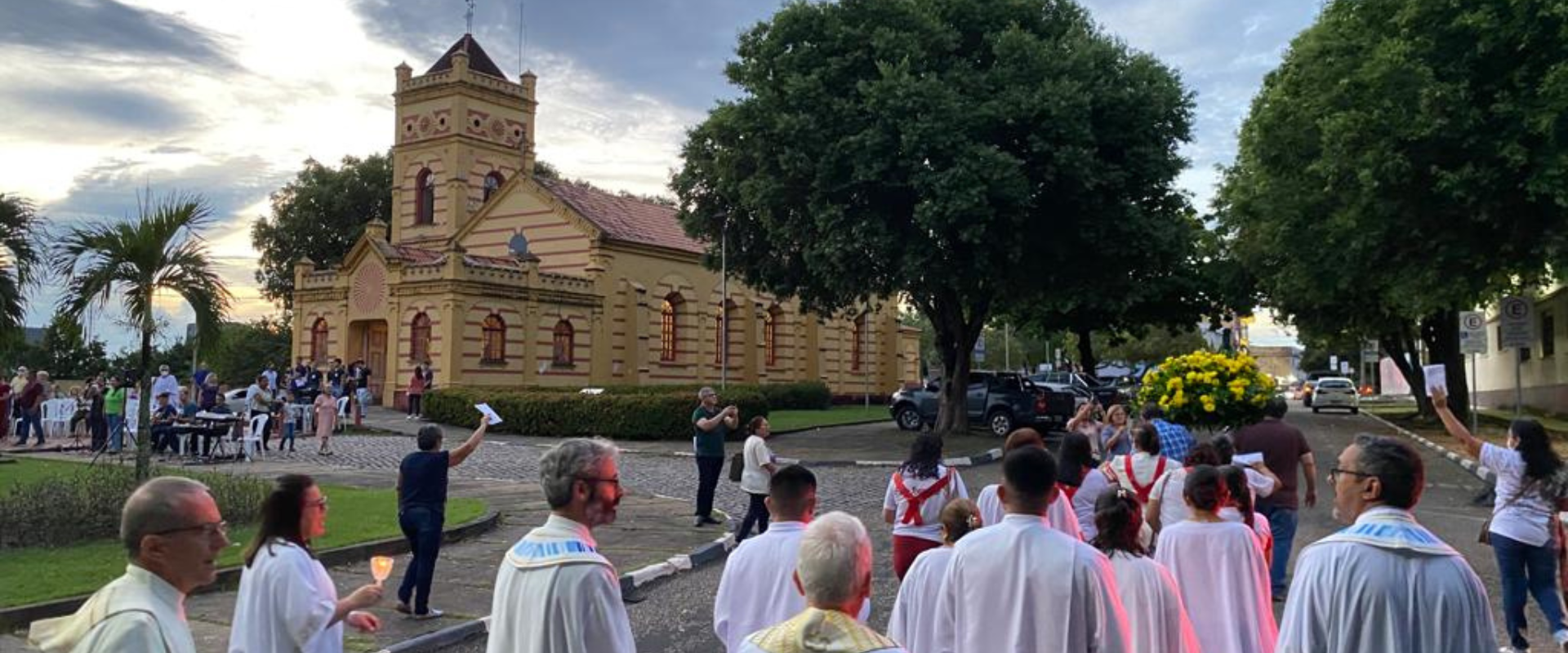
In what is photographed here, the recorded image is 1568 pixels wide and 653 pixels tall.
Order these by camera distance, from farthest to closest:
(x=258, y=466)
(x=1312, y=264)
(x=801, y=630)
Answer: (x=1312, y=264) < (x=258, y=466) < (x=801, y=630)

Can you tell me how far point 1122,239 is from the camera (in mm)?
21906

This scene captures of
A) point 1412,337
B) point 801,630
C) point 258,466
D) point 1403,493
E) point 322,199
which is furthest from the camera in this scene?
point 322,199

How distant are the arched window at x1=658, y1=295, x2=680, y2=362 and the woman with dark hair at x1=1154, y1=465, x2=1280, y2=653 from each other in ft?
119

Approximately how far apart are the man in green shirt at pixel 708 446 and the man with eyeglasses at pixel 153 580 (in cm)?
973

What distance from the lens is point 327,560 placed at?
10.4 meters

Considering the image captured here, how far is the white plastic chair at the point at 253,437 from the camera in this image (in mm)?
20188

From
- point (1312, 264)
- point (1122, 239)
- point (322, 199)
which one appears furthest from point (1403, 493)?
point (322, 199)

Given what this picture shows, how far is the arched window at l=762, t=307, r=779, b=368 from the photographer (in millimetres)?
45781

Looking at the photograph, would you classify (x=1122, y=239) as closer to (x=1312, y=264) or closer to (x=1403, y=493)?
(x=1312, y=264)

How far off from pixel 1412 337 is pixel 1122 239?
1900 cm

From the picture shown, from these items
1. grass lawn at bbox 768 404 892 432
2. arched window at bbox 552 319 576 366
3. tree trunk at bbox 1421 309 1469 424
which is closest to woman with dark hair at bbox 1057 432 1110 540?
grass lawn at bbox 768 404 892 432

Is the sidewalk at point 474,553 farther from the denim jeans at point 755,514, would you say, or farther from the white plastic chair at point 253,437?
the white plastic chair at point 253,437

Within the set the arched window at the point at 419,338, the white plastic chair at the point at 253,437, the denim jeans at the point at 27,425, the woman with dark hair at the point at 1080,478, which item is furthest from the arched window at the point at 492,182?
the woman with dark hair at the point at 1080,478

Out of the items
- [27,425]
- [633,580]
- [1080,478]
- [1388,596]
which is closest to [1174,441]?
[1080,478]
